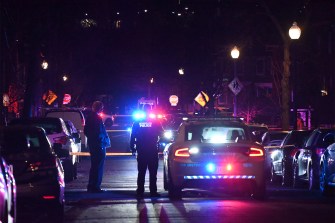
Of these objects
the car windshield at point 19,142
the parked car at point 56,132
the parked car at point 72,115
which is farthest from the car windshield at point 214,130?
the parked car at point 72,115

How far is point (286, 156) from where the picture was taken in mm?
22281

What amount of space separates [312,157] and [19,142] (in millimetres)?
8077

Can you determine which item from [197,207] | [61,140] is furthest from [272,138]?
[197,207]

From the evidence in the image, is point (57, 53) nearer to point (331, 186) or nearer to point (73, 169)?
point (73, 169)

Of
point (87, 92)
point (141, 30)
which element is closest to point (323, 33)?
point (141, 30)

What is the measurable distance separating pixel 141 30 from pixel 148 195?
6539 cm

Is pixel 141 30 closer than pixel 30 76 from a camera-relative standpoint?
No

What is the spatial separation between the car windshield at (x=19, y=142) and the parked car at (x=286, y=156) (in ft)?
31.1

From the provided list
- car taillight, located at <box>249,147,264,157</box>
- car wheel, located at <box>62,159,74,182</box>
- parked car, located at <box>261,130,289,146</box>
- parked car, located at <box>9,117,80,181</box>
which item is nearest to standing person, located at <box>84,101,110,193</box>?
car taillight, located at <box>249,147,264,157</box>

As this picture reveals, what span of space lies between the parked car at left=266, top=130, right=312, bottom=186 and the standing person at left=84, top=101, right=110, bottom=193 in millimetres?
5517

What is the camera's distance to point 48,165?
502 inches

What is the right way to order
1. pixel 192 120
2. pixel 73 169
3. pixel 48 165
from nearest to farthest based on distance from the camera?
pixel 48 165 → pixel 192 120 → pixel 73 169

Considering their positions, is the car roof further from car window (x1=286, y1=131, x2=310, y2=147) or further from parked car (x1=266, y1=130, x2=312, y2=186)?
car window (x1=286, y1=131, x2=310, y2=147)

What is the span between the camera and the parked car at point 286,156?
72.5 feet
